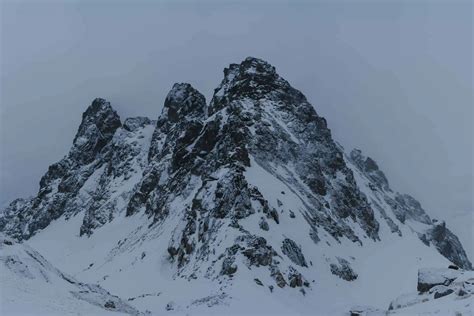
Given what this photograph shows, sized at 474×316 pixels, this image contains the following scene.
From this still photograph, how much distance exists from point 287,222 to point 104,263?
33.8 meters

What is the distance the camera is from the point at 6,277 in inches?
1351

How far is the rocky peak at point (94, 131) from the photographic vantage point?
150 m

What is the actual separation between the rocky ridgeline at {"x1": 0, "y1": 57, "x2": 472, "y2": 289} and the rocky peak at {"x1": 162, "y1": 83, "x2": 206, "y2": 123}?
0.33 m

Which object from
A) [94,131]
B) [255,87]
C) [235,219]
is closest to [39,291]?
[235,219]

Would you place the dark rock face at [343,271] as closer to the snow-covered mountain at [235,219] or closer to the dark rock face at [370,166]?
the snow-covered mountain at [235,219]

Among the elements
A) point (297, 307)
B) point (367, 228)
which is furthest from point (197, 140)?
point (297, 307)

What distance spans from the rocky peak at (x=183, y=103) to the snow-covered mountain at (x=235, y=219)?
1.18 feet

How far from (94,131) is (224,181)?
101213 mm

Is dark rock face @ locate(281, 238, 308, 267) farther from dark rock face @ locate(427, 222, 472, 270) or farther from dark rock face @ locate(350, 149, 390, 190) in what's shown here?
dark rock face @ locate(350, 149, 390, 190)

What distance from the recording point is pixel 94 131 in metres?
155

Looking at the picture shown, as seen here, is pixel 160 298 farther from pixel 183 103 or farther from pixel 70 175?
pixel 70 175

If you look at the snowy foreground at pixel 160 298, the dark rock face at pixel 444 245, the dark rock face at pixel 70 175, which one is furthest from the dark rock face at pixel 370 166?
the snowy foreground at pixel 160 298

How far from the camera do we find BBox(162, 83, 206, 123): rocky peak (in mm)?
122812

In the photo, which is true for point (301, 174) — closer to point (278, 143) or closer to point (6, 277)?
point (278, 143)
